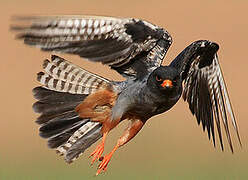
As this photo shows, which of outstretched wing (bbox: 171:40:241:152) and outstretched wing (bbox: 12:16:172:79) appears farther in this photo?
outstretched wing (bbox: 171:40:241:152)

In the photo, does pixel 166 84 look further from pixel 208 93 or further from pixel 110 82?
pixel 208 93

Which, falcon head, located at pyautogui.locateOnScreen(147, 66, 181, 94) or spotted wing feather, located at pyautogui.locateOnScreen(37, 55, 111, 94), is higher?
spotted wing feather, located at pyautogui.locateOnScreen(37, 55, 111, 94)

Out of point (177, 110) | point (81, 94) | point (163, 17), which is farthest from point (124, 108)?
point (163, 17)

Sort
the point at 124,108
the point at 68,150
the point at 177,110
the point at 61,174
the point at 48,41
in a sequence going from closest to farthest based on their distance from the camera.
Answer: the point at 48,41 → the point at 124,108 → the point at 68,150 → the point at 61,174 → the point at 177,110

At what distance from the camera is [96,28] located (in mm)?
12242

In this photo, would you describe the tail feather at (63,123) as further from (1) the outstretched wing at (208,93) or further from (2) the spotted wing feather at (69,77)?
(1) the outstretched wing at (208,93)

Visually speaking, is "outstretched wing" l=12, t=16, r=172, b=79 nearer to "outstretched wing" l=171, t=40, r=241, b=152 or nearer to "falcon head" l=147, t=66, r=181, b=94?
"falcon head" l=147, t=66, r=181, b=94

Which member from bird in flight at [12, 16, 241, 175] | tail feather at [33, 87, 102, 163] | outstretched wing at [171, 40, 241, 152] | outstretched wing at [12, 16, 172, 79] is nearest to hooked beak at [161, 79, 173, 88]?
bird in flight at [12, 16, 241, 175]

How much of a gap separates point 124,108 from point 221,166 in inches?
261

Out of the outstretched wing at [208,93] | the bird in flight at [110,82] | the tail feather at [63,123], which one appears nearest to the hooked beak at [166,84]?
the bird in flight at [110,82]

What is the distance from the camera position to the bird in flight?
39.7 feet

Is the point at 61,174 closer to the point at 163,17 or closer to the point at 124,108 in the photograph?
the point at 124,108

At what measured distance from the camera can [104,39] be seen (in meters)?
12.4

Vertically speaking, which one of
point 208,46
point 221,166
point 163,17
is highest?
point 163,17
